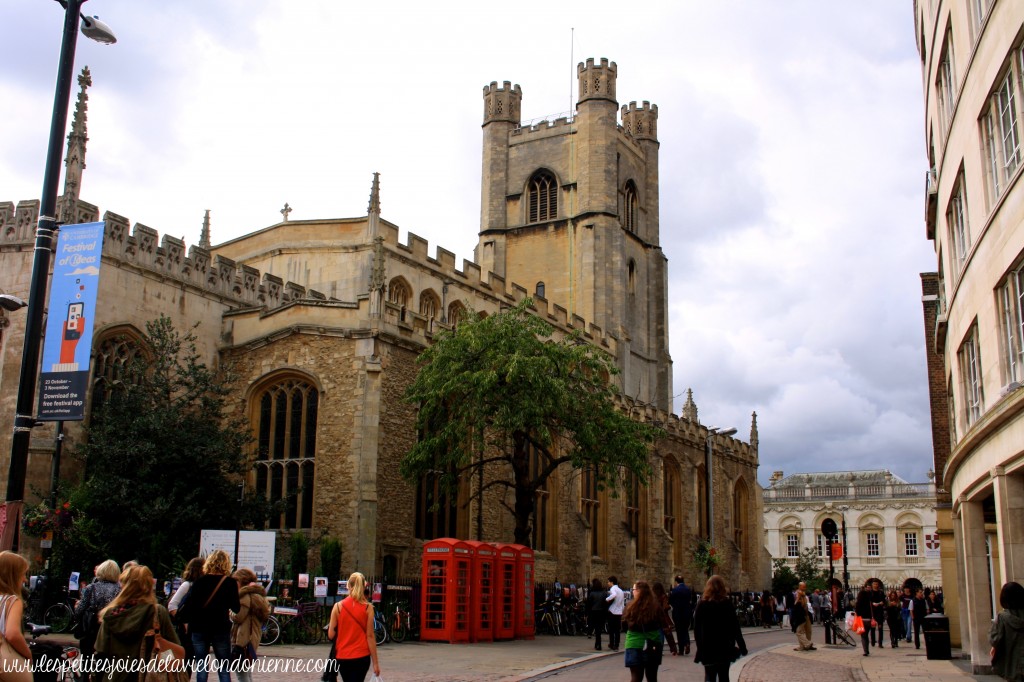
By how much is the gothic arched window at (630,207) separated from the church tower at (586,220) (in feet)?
0.23

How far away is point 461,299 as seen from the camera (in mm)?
41844

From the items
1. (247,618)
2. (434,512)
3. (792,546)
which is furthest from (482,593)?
(792,546)

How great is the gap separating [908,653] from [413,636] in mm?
10495

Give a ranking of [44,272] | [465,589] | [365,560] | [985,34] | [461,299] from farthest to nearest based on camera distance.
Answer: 1. [461,299]
2. [365,560]
3. [465,589]
4. [985,34]
5. [44,272]

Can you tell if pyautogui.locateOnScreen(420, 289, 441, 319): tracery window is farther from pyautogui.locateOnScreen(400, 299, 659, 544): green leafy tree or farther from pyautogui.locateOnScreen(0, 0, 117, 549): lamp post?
pyautogui.locateOnScreen(0, 0, 117, 549): lamp post

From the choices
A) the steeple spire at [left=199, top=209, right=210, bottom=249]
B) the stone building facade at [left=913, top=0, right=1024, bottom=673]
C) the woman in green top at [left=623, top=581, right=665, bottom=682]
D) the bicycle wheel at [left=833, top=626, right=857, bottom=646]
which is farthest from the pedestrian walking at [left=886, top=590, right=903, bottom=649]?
the steeple spire at [left=199, top=209, right=210, bottom=249]

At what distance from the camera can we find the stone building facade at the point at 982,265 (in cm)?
1341

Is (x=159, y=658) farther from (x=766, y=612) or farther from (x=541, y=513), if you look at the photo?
(x=766, y=612)

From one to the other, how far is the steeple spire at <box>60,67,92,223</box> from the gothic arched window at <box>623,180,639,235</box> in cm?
3651

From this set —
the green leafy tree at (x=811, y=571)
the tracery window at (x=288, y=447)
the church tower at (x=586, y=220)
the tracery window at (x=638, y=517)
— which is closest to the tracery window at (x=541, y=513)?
the tracery window at (x=638, y=517)

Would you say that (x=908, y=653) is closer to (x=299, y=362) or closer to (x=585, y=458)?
(x=585, y=458)

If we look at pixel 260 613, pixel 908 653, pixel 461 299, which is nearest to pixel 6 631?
pixel 260 613

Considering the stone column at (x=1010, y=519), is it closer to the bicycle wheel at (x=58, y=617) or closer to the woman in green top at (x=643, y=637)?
the woman in green top at (x=643, y=637)

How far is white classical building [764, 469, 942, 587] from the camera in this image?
6975cm
